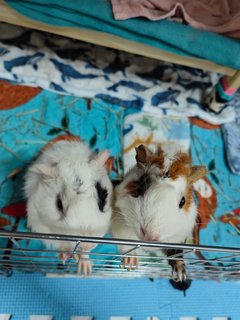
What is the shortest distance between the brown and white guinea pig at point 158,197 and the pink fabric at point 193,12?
652mm

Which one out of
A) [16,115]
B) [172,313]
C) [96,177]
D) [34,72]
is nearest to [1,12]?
[34,72]

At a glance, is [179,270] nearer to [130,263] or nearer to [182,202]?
[130,263]

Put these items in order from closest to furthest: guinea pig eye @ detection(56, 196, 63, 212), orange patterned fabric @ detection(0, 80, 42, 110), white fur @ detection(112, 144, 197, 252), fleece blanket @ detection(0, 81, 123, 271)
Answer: white fur @ detection(112, 144, 197, 252) → guinea pig eye @ detection(56, 196, 63, 212) → fleece blanket @ detection(0, 81, 123, 271) → orange patterned fabric @ detection(0, 80, 42, 110)

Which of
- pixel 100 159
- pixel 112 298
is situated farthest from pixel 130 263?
pixel 100 159

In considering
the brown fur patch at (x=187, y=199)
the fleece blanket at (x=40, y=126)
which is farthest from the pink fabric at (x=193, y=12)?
the brown fur patch at (x=187, y=199)

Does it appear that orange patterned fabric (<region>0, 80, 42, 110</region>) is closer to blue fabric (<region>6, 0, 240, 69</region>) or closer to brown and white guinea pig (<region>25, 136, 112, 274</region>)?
blue fabric (<region>6, 0, 240, 69</region>)

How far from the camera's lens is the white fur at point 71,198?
0.97 metres

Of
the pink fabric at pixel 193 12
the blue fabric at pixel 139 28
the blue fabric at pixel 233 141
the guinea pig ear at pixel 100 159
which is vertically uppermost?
the pink fabric at pixel 193 12

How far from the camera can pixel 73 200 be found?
0.97 meters

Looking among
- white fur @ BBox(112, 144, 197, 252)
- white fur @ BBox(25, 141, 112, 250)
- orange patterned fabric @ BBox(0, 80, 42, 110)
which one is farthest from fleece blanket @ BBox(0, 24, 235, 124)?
white fur @ BBox(112, 144, 197, 252)

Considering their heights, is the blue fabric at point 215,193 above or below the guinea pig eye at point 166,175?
above

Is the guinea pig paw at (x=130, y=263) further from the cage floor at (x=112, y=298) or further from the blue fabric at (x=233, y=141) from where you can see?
the blue fabric at (x=233, y=141)

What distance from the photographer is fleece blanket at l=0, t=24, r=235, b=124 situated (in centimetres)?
172

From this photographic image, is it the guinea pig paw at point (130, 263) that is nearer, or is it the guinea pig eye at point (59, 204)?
the guinea pig eye at point (59, 204)
